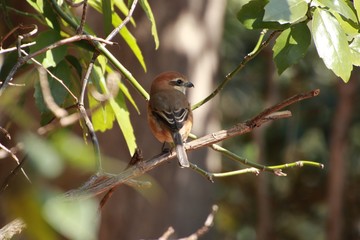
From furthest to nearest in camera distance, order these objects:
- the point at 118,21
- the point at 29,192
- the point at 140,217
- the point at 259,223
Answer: the point at 259,223, the point at 140,217, the point at 118,21, the point at 29,192

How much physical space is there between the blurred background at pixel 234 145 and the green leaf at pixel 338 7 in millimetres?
1089

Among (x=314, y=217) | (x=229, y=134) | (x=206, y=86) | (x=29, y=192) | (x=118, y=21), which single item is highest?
(x=29, y=192)

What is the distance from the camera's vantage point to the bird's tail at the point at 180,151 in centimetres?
267

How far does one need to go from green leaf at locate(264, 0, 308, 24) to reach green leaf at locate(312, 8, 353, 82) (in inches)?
2.1

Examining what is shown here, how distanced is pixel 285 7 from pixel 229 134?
0.47 m

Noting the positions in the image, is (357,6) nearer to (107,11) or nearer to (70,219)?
(107,11)

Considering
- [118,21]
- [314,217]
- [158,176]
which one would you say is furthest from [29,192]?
[314,217]

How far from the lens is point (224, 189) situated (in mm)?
9875

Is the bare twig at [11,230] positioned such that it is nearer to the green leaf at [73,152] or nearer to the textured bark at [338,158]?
the green leaf at [73,152]

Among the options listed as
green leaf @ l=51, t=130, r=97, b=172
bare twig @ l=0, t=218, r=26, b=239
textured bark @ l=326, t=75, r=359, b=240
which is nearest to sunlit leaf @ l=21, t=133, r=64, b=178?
green leaf @ l=51, t=130, r=97, b=172

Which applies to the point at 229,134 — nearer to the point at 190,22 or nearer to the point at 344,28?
the point at 344,28

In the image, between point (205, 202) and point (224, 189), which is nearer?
point (205, 202)

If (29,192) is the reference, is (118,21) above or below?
below

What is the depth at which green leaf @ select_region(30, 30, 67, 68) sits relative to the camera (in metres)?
2.24
